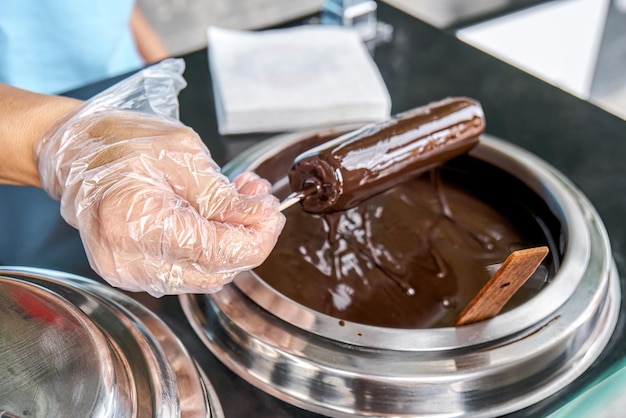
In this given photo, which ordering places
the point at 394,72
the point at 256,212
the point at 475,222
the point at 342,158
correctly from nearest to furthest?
the point at 256,212
the point at 342,158
the point at 475,222
the point at 394,72

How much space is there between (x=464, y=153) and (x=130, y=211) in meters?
0.60

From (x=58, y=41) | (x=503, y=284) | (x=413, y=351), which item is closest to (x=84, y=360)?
(x=413, y=351)

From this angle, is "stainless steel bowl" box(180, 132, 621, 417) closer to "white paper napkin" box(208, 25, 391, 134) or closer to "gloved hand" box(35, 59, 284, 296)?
"gloved hand" box(35, 59, 284, 296)

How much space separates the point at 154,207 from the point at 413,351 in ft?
1.12

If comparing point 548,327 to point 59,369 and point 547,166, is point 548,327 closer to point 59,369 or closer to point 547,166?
point 547,166

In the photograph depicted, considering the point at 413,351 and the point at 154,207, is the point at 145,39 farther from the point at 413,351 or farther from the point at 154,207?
the point at 413,351

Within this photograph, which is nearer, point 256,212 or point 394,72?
point 256,212

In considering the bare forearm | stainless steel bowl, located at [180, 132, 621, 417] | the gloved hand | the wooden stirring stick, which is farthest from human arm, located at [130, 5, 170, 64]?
the wooden stirring stick

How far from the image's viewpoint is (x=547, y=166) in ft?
3.74

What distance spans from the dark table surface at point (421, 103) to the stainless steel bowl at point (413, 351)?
2 cm

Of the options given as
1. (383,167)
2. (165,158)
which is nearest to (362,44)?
(383,167)

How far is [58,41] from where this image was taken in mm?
1494

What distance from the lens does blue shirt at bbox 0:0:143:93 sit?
4.66 feet

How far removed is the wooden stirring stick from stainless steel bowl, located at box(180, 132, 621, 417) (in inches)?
0.6
